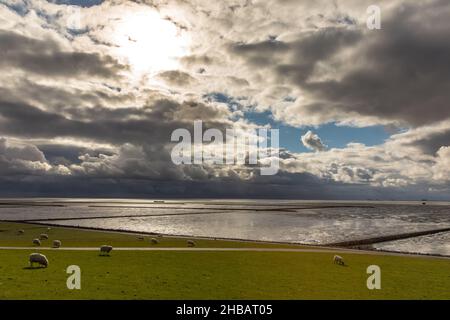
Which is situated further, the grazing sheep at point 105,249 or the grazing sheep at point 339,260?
the grazing sheep at point 105,249

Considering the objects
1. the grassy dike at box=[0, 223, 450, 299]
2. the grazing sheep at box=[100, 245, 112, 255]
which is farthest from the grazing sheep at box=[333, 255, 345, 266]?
the grazing sheep at box=[100, 245, 112, 255]

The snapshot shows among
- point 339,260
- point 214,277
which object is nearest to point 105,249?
point 214,277

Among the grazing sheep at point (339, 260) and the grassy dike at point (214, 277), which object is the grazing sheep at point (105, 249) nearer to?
the grassy dike at point (214, 277)

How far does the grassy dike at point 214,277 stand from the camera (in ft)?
68.3

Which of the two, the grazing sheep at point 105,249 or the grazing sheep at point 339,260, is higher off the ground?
the grazing sheep at point 105,249

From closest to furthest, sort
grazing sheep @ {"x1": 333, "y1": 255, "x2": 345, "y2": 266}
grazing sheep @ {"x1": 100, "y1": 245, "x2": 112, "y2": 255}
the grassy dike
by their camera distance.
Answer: the grassy dike, grazing sheep @ {"x1": 333, "y1": 255, "x2": 345, "y2": 266}, grazing sheep @ {"x1": 100, "y1": 245, "x2": 112, "y2": 255}

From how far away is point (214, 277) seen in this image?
998 inches

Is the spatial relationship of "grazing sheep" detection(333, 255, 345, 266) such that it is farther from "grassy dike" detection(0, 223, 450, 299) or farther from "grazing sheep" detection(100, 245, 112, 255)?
"grazing sheep" detection(100, 245, 112, 255)

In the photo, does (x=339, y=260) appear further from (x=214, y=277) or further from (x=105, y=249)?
(x=105, y=249)

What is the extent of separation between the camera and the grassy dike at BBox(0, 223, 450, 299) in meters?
20.8

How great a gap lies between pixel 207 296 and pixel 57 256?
62.4 ft

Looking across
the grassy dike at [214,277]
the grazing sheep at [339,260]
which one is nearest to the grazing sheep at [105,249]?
the grassy dike at [214,277]
